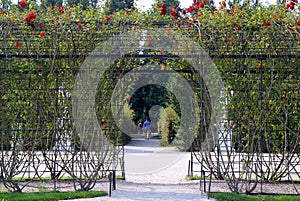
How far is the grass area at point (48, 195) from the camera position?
7.16m

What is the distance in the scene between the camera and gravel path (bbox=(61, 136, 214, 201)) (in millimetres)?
7658

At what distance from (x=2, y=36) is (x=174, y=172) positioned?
16.3 feet

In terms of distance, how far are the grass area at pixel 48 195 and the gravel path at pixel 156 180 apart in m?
0.27

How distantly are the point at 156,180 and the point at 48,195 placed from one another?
123 inches

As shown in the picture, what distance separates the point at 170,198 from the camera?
295 inches

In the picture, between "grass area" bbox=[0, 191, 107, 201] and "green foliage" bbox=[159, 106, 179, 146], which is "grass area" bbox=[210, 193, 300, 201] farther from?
"green foliage" bbox=[159, 106, 179, 146]

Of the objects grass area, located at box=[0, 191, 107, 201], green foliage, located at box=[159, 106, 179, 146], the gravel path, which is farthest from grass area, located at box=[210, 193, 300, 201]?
green foliage, located at box=[159, 106, 179, 146]

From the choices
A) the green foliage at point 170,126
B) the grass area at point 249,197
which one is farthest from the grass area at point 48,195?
the green foliage at point 170,126

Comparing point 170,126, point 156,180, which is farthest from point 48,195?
point 170,126

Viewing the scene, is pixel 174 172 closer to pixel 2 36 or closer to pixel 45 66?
pixel 45 66

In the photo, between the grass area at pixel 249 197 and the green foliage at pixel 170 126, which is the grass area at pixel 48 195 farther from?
the green foliage at pixel 170 126

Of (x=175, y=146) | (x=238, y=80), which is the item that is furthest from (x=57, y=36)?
(x=175, y=146)

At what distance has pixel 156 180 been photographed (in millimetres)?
10141

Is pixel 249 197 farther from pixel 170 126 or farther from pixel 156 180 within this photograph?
pixel 170 126
